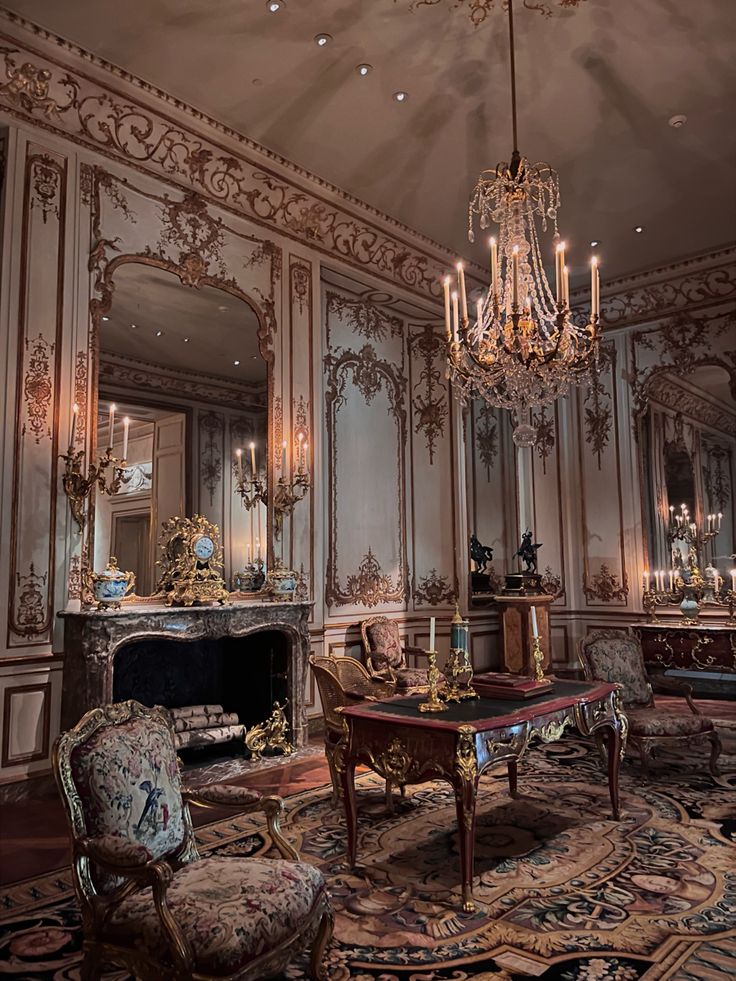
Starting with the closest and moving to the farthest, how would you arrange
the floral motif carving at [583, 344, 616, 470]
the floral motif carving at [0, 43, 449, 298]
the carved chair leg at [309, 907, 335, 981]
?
1. the carved chair leg at [309, 907, 335, 981]
2. the floral motif carving at [0, 43, 449, 298]
3. the floral motif carving at [583, 344, 616, 470]

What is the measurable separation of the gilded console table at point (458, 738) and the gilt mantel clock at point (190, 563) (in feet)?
6.07

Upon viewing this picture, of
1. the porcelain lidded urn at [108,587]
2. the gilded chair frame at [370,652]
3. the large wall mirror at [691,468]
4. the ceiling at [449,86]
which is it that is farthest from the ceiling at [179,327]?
the large wall mirror at [691,468]

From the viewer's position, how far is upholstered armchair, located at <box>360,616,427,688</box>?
5898 millimetres

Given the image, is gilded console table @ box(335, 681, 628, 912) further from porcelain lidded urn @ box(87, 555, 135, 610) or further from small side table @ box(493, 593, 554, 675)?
small side table @ box(493, 593, 554, 675)

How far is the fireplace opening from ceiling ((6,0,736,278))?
3.56m

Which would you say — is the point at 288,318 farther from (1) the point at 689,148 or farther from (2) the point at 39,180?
(1) the point at 689,148

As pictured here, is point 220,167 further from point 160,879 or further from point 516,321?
Result: point 160,879

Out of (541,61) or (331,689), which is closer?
(331,689)

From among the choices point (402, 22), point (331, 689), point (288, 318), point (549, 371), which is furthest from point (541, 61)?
point (331, 689)

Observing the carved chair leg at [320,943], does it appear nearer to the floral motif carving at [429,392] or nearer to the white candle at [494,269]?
the white candle at [494,269]

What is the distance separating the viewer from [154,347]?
4.82 meters

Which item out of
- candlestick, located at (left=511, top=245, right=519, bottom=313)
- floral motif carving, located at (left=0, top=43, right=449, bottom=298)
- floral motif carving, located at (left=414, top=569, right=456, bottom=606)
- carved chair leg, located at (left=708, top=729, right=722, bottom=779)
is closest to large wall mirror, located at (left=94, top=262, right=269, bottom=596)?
floral motif carving, located at (left=0, top=43, right=449, bottom=298)

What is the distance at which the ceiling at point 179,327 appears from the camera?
4.72 m

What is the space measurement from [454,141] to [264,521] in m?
3.08
